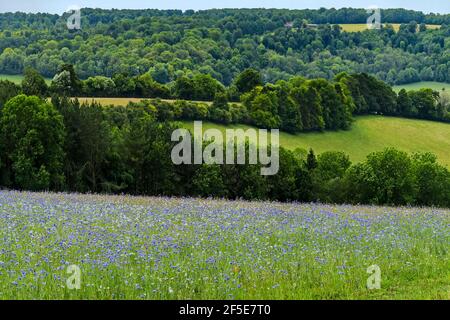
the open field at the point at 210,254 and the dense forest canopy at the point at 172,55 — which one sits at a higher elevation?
the open field at the point at 210,254

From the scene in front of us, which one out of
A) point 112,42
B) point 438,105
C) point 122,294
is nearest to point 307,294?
point 122,294

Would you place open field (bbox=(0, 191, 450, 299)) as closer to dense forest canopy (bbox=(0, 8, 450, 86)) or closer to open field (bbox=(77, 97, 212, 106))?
open field (bbox=(77, 97, 212, 106))

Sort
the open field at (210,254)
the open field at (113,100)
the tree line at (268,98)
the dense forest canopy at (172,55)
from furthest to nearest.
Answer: the dense forest canopy at (172,55) → the tree line at (268,98) → the open field at (113,100) → the open field at (210,254)

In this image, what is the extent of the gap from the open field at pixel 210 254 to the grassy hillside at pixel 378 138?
86.5m

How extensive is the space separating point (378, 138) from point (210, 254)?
4224 inches

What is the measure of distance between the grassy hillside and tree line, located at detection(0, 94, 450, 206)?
130 feet

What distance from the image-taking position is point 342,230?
1608cm

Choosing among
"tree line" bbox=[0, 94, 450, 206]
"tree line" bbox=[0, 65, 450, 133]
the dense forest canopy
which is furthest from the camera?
the dense forest canopy

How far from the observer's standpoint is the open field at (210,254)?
1098cm

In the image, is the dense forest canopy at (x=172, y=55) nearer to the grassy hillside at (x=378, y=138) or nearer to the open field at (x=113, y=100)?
the open field at (x=113, y=100)

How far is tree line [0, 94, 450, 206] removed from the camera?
45438mm

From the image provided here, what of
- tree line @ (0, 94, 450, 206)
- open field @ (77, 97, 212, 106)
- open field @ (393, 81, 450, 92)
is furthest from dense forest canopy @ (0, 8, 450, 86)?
tree line @ (0, 94, 450, 206)

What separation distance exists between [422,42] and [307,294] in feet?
650

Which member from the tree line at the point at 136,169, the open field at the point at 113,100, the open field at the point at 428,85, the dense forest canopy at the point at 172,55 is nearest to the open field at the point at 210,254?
the tree line at the point at 136,169
